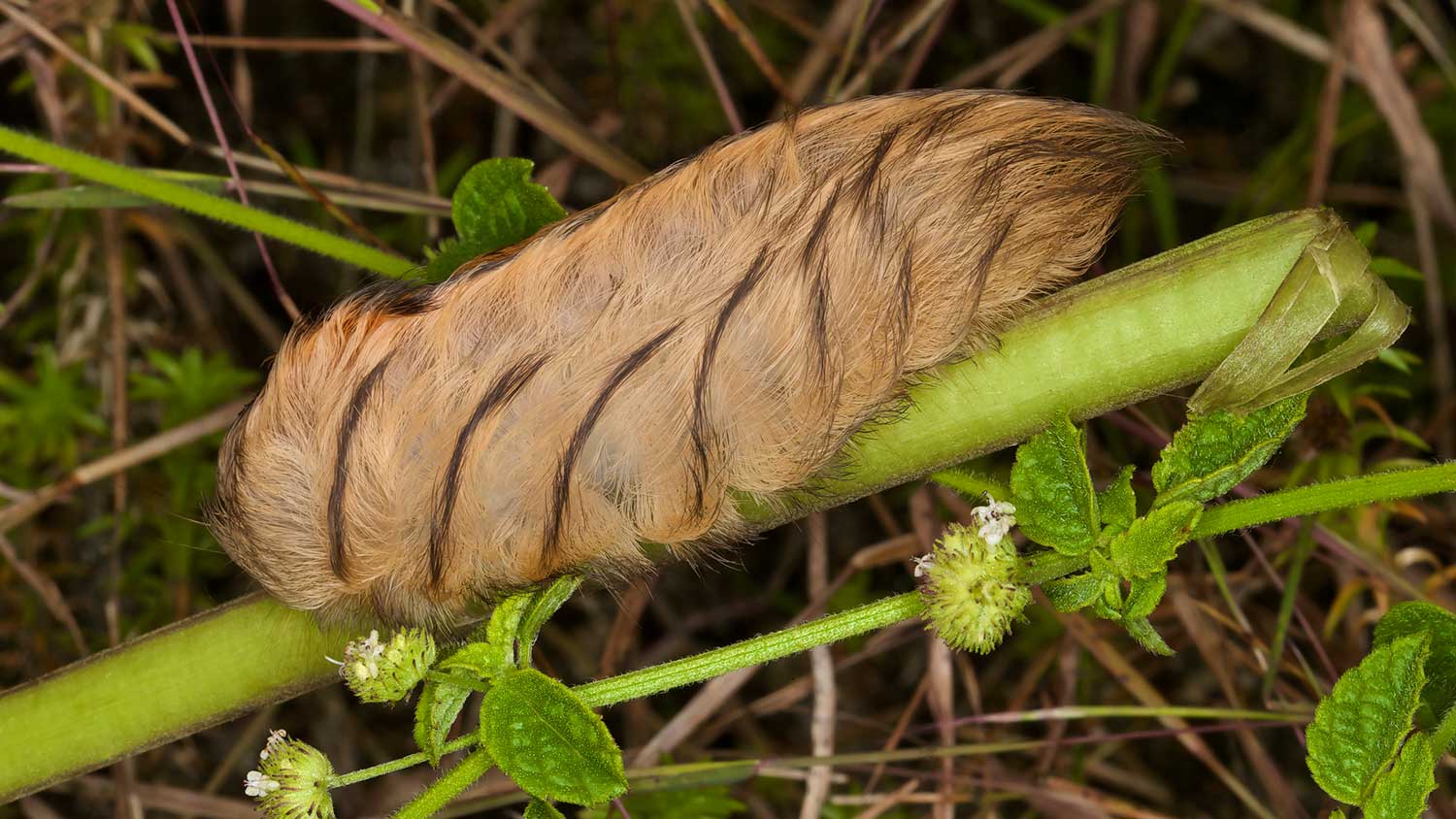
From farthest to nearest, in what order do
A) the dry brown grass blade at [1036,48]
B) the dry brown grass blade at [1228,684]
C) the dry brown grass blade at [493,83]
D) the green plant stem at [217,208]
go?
1. the dry brown grass blade at [1036,48]
2. the dry brown grass blade at [1228,684]
3. the dry brown grass blade at [493,83]
4. the green plant stem at [217,208]

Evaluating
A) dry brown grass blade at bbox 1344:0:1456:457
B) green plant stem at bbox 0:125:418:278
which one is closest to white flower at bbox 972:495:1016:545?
green plant stem at bbox 0:125:418:278

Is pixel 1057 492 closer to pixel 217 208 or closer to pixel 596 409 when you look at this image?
pixel 596 409

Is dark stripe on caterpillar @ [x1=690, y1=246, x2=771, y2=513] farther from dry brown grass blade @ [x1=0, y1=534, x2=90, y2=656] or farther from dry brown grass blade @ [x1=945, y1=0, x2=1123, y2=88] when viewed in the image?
dry brown grass blade @ [x1=0, y1=534, x2=90, y2=656]

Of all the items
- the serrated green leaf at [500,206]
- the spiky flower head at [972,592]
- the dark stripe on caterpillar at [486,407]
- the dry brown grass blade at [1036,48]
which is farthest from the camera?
the dry brown grass blade at [1036,48]

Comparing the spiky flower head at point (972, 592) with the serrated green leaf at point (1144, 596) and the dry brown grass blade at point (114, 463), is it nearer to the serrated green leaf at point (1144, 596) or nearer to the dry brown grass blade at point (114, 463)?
the serrated green leaf at point (1144, 596)

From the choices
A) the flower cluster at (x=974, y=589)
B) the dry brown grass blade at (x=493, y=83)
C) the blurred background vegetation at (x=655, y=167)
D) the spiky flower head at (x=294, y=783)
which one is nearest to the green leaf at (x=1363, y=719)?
the flower cluster at (x=974, y=589)

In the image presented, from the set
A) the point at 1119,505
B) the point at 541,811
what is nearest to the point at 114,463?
the point at 541,811

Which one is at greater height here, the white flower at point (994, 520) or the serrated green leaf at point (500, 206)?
the serrated green leaf at point (500, 206)

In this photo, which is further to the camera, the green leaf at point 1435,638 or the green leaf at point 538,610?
the green leaf at point 1435,638
